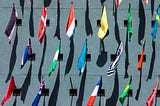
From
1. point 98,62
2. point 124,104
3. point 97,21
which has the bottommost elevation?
point 124,104

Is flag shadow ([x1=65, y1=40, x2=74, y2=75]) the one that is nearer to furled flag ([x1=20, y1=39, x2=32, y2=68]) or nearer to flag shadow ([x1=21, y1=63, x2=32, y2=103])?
→ flag shadow ([x1=21, y1=63, x2=32, y2=103])

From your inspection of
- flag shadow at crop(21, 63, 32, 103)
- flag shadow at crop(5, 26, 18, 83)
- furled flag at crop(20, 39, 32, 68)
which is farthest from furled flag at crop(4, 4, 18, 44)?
flag shadow at crop(21, 63, 32, 103)

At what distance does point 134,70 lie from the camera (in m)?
38.1

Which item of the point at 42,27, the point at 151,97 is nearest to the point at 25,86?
the point at 42,27

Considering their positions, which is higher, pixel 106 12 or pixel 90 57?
pixel 106 12

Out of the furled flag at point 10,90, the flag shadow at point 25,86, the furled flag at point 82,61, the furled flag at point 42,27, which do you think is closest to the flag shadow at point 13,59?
the furled flag at point 10,90

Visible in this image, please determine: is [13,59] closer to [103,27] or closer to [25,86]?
[25,86]

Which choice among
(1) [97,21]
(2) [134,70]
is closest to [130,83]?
(2) [134,70]

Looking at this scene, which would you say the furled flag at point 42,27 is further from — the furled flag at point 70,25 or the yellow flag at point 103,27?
the yellow flag at point 103,27

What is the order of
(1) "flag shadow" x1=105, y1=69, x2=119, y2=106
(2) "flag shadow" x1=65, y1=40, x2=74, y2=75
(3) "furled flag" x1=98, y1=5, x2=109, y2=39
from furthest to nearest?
(2) "flag shadow" x1=65, y1=40, x2=74, y2=75, (3) "furled flag" x1=98, y1=5, x2=109, y2=39, (1) "flag shadow" x1=105, y1=69, x2=119, y2=106

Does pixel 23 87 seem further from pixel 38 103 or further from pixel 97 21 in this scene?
pixel 97 21

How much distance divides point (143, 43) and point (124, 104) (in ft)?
12.9

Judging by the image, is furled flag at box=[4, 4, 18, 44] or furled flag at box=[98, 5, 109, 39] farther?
furled flag at box=[4, 4, 18, 44]

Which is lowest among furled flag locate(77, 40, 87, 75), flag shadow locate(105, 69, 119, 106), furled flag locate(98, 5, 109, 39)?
flag shadow locate(105, 69, 119, 106)
